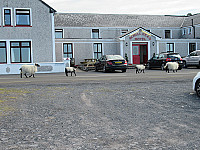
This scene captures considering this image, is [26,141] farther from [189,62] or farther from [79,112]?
[189,62]

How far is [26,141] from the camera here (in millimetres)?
4898

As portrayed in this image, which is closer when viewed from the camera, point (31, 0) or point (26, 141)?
point (26, 141)

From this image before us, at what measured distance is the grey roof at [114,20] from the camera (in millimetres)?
41219

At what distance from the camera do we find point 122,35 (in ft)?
118

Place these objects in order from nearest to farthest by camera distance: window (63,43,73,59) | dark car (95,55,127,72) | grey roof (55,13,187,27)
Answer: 1. dark car (95,55,127,72)
2. window (63,43,73,59)
3. grey roof (55,13,187,27)

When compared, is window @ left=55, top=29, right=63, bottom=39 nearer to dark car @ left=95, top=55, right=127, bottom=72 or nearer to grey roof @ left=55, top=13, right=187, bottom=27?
grey roof @ left=55, top=13, right=187, bottom=27

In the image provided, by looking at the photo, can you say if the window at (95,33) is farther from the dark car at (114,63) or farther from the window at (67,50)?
the dark car at (114,63)

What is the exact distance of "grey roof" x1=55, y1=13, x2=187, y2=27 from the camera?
41.2 metres

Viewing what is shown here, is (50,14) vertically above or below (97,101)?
above

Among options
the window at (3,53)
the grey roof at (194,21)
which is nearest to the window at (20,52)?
the window at (3,53)

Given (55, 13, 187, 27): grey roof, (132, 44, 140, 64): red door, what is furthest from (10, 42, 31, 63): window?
(132, 44, 140, 64): red door

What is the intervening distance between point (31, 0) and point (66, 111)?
846 inches

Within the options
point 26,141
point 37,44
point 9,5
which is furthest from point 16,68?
point 26,141

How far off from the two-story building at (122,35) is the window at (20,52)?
8.56 m
